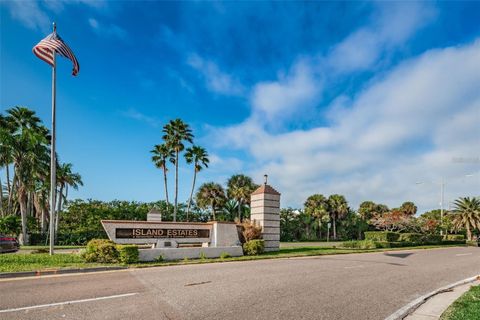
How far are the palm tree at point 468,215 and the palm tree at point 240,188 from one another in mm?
28528

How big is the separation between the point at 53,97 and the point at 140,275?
11.1 m

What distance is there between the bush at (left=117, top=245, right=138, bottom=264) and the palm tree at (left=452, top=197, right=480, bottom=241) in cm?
4639

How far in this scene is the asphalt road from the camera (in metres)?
6.45

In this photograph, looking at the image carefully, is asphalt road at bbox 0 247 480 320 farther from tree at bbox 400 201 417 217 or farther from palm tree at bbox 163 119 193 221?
tree at bbox 400 201 417 217

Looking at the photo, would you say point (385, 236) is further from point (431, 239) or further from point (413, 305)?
point (413, 305)

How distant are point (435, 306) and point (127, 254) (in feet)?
37.5

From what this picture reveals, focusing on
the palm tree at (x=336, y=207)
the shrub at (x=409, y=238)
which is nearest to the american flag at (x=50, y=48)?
the shrub at (x=409, y=238)

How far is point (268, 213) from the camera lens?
21.4 meters

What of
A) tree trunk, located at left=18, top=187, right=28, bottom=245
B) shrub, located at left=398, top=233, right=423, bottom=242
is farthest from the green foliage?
shrub, located at left=398, top=233, right=423, bottom=242

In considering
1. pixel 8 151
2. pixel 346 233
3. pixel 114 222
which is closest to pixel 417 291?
pixel 114 222

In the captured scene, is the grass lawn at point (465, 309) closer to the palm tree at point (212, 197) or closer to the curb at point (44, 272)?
the curb at point (44, 272)

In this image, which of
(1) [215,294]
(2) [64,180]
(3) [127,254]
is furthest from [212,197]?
(1) [215,294]

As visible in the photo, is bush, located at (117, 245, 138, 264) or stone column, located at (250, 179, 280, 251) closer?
bush, located at (117, 245, 138, 264)

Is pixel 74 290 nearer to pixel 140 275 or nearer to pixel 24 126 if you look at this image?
pixel 140 275
